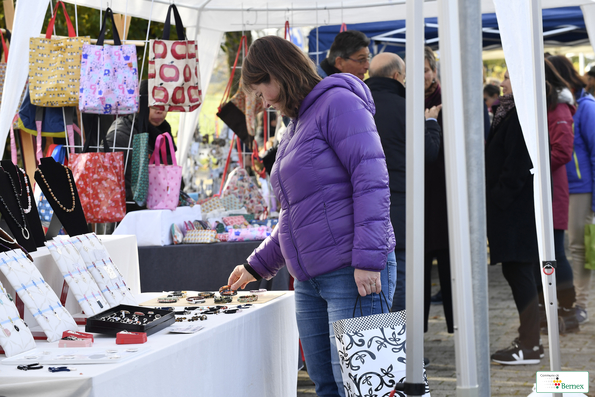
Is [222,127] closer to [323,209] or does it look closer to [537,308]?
[537,308]

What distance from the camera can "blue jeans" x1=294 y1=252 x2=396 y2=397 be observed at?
2045 millimetres

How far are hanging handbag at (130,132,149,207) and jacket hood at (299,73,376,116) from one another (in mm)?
2010

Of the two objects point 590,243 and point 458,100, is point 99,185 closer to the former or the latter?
point 458,100

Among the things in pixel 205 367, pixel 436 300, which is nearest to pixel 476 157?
pixel 205 367

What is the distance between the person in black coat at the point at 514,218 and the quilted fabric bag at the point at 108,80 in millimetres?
2087

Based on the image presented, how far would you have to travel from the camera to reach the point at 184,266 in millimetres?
3840

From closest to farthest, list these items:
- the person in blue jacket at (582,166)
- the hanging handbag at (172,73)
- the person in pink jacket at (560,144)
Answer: the hanging handbag at (172,73), the person in pink jacket at (560,144), the person in blue jacket at (582,166)

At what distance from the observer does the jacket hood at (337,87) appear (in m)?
2.10

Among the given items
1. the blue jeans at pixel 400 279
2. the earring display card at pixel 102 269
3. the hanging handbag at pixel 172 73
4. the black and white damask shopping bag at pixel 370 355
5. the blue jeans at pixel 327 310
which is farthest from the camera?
the hanging handbag at pixel 172 73

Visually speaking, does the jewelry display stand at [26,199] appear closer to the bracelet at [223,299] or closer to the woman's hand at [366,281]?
the bracelet at [223,299]

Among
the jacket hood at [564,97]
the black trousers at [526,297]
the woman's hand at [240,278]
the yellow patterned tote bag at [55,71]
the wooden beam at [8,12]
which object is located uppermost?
the wooden beam at [8,12]

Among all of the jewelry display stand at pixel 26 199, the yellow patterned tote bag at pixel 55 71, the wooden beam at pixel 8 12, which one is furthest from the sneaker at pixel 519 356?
the wooden beam at pixel 8 12

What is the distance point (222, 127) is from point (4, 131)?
17.8 feet

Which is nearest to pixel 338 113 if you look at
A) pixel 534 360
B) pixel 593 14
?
pixel 534 360
